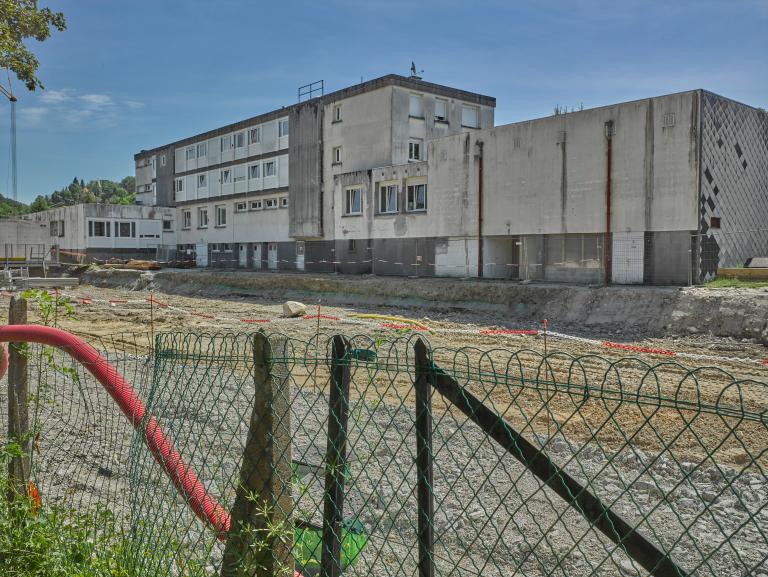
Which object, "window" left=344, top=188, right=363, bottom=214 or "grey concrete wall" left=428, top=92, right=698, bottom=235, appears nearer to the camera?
"grey concrete wall" left=428, top=92, right=698, bottom=235

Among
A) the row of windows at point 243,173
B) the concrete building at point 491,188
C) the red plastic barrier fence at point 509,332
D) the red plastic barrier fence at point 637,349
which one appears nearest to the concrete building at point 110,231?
the row of windows at point 243,173

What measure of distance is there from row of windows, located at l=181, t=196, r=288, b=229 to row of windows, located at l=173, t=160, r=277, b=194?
5.85ft

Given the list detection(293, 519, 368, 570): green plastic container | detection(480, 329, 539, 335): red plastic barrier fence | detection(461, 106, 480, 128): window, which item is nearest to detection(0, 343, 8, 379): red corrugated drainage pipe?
detection(293, 519, 368, 570): green plastic container

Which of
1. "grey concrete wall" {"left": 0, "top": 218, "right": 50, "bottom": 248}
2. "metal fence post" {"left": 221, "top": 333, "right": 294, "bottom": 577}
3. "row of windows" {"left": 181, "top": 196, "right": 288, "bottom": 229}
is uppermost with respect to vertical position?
"row of windows" {"left": 181, "top": 196, "right": 288, "bottom": 229}

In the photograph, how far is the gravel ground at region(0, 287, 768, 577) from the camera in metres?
4.47

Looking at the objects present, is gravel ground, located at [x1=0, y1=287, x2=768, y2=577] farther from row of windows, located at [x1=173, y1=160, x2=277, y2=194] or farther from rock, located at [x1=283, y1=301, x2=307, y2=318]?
row of windows, located at [x1=173, y1=160, x2=277, y2=194]

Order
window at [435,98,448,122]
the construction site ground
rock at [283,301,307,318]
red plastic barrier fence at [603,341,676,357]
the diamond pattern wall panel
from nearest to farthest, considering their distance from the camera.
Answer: red plastic barrier fence at [603,341,676,357] → the construction site ground → the diamond pattern wall panel → rock at [283,301,307,318] → window at [435,98,448,122]

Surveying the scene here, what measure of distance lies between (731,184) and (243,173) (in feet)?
113

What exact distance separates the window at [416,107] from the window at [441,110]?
1360 mm

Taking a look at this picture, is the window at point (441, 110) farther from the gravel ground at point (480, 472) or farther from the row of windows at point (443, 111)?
the gravel ground at point (480, 472)

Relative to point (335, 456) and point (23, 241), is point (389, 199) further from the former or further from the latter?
point (335, 456)

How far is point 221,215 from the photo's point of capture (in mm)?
52844

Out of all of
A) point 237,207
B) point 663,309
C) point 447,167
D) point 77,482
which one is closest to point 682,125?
point 663,309

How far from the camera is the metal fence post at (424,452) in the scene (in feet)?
11.1
